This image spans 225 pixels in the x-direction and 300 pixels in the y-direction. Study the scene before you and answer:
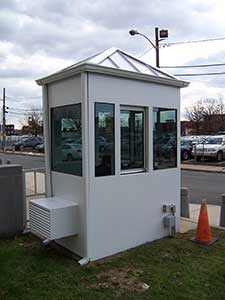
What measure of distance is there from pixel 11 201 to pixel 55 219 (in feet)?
5.01

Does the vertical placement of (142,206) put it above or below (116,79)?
below

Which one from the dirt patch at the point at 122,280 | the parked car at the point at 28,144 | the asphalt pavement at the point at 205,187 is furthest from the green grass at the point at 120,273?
the parked car at the point at 28,144

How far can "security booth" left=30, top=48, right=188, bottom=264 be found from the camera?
197 inches

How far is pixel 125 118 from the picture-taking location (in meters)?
5.56

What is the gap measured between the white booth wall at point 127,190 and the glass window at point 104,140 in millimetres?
78

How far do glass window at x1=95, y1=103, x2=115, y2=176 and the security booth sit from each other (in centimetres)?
2

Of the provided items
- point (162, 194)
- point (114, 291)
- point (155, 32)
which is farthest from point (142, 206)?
point (155, 32)

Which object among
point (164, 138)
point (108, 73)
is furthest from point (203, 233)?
point (108, 73)

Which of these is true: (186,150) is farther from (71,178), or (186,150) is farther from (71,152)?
(71,178)

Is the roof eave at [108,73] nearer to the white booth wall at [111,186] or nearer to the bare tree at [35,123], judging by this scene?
the white booth wall at [111,186]

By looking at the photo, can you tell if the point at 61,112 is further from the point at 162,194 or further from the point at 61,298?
the point at 61,298

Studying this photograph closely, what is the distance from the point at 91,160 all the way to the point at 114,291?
5.91 ft

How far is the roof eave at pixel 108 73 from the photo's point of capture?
485cm

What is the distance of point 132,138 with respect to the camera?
570 centimetres
